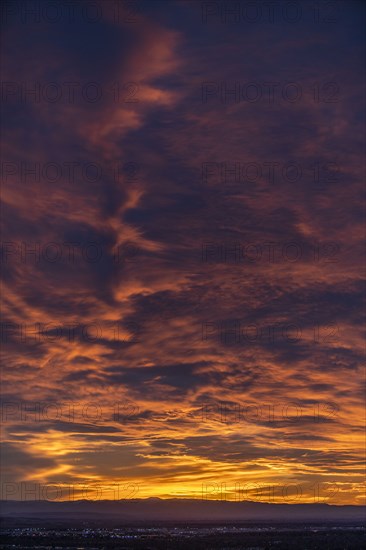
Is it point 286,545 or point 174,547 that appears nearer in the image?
point 174,547

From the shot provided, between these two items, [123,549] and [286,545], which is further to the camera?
[286,545]

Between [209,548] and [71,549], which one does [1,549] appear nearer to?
A: [71,549]

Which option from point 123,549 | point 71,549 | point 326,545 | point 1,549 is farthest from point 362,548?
point 1,549

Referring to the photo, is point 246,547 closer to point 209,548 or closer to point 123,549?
point 209,548

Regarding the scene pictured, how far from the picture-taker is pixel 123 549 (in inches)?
3922

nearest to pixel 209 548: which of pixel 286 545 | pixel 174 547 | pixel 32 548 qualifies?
pixel 174 547

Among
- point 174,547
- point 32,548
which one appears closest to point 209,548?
point 174,547

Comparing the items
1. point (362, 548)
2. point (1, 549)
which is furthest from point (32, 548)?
point (362, 548)

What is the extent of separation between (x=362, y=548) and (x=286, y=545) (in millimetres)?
14393

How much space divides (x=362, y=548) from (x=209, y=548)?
65.0 ft

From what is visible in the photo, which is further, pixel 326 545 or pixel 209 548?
pixel 326 545

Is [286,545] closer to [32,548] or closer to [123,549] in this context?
[123,549]

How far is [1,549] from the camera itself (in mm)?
98562

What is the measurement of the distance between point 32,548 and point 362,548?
4321cm
